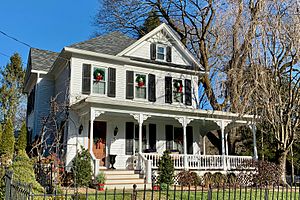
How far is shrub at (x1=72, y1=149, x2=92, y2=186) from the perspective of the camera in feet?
39.2

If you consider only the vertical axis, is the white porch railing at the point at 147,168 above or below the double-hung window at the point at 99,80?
below

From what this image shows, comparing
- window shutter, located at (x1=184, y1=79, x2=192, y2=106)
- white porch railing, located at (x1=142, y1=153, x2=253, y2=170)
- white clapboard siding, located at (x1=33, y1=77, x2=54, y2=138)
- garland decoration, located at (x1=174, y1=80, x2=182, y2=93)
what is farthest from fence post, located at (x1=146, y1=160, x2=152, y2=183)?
white clapboard siding, located at (x1=33, y1=77, x2=54, y2=138)

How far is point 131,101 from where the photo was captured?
53.1 ft

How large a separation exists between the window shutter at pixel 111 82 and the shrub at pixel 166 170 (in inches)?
180

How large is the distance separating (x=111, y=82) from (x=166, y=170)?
5596 mm

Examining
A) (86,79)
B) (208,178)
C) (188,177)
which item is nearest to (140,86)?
(86,79)

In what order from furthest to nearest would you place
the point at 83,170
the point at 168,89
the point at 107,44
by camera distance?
the point at 168,89 → the point at 107,44 → the point at 83,170

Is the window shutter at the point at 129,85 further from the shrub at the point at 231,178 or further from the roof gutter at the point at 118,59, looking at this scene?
the shrub at the point at 231,178

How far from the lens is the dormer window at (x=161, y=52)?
18156mm

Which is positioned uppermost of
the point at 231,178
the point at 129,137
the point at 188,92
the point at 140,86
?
the point at 140,86

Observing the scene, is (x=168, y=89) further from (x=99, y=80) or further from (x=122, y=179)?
(x=122, y=179)

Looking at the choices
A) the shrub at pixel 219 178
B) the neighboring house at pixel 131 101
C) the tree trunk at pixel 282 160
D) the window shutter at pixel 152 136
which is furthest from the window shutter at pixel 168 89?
the tree trunk at pixel 282 160

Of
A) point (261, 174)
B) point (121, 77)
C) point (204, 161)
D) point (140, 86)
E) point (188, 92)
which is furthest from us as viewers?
point (188, 92)

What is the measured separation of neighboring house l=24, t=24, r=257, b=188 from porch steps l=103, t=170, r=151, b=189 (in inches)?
23.2
